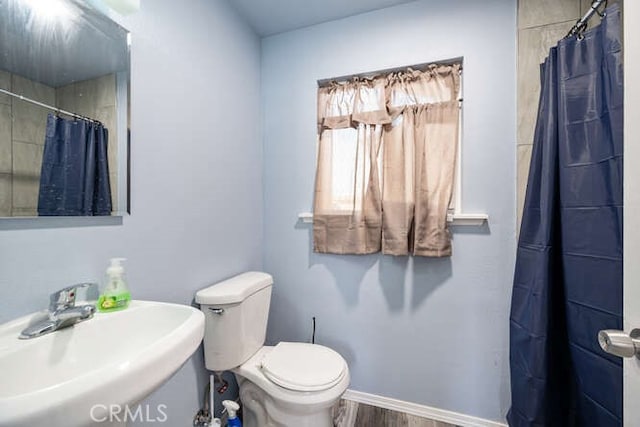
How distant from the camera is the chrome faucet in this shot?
66 centimetres

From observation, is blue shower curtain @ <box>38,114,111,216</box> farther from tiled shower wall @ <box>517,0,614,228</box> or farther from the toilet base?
tiled shower wall @ <box>517,0,614,228</box>

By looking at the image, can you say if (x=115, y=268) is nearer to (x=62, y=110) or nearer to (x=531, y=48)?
(x=62, y=110)

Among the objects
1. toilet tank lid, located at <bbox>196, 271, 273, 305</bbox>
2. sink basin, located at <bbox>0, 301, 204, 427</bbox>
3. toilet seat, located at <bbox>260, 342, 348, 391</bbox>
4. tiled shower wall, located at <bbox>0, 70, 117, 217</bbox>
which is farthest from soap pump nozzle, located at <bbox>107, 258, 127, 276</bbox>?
toilet seat, located at <bbox>260, 342, 348, 391</bbox>

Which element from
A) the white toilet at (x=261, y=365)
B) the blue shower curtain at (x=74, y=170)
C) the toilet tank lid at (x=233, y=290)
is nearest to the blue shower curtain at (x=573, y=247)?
the white toilet at (x=261, y=365)

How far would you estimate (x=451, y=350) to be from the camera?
143 cm

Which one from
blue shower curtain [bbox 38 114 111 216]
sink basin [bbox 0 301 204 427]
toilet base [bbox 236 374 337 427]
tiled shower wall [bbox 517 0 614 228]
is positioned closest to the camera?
sink basin [bbox 0 301 204 427]

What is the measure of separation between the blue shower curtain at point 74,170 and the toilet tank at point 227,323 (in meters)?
0.54

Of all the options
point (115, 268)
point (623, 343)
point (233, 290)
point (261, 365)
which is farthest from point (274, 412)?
point (623, 343)

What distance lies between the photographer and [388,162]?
4.87 feet

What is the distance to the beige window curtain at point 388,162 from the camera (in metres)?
1.40

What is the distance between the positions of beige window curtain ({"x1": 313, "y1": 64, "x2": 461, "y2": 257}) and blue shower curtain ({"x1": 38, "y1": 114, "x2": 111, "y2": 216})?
1015mm

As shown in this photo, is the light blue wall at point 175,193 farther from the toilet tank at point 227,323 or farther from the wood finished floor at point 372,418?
the wood finished floor at point 372,418

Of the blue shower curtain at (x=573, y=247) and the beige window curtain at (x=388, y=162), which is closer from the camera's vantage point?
the blue shower curtain at (x=573, y=247)

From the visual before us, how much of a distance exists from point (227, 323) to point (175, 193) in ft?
2.02
